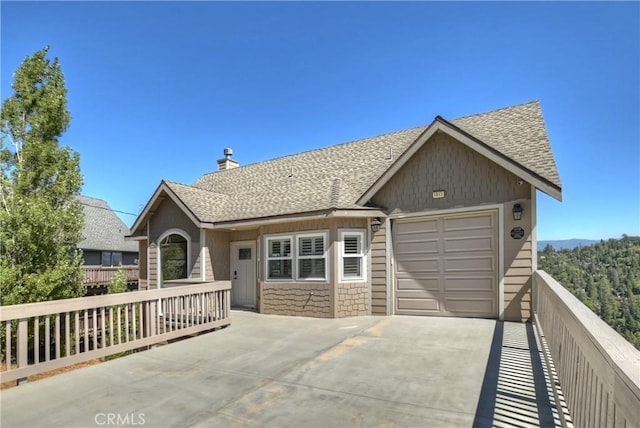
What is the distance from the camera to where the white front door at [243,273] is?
11.5 m

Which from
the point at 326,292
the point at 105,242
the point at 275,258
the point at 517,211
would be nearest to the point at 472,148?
the point at 517,211

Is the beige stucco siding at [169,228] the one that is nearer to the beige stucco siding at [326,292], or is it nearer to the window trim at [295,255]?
the window trim at [295,255]

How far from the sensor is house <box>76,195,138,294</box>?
1014 inches

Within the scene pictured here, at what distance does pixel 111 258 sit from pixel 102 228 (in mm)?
2565

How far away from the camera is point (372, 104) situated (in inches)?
588

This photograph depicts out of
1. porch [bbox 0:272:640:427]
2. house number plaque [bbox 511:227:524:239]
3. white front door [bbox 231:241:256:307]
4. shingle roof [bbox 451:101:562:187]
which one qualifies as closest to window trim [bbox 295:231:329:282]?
white front door [bbox 231:241:256:307]

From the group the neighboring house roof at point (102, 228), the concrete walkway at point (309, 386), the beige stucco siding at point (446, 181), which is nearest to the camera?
the concrete walkway at point (309, 386)

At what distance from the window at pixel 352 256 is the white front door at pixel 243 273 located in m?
3.55

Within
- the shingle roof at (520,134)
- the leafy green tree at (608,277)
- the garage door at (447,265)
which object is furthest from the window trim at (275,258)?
the leafy green tree at (608,277)

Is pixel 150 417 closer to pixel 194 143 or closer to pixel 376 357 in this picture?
pixel 376 357

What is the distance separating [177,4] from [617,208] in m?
27.2

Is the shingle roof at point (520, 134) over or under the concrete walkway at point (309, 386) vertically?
over

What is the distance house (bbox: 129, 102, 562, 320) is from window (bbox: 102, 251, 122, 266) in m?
19.0

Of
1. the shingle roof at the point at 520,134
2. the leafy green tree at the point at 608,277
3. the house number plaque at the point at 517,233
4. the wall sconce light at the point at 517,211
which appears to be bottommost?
the leafy green tree at the point at 608,277
